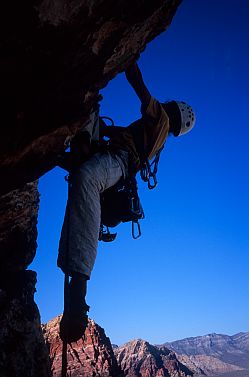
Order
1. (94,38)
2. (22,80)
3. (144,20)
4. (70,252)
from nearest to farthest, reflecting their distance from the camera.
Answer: (22,80)
(94,38)
(70,252)
(144,20)

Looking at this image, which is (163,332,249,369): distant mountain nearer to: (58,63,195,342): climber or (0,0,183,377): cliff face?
(58,63,195,342): climber

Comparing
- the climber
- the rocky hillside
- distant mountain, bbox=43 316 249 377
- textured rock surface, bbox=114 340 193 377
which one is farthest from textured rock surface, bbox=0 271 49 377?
the rocky hillside

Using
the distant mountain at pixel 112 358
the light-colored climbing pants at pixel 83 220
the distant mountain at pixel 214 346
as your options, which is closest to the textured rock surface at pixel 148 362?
the distant mountain at pixel 112 358

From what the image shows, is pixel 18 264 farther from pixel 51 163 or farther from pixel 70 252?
pixel 70 252

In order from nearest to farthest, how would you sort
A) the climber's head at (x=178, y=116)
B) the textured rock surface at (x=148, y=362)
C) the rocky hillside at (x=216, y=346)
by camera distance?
the climber's head at (x=178, y=116), the textured rock surface at (x=148, y=362), the rocky hillside at (x=216, y=346)

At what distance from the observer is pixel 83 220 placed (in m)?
3.00

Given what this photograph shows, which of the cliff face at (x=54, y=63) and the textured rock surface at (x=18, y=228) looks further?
the textured rock surface at (x=18, y=228)

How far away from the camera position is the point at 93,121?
13.0ft

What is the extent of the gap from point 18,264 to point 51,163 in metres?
2.25

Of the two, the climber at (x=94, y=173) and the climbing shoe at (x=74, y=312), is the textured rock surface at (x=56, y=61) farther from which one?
the climbing shoe at (x=74, y=312)

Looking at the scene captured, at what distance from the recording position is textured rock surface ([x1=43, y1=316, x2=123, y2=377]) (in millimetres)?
16438

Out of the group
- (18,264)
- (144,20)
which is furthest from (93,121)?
(18,264)

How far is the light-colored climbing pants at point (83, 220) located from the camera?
278 centimetres

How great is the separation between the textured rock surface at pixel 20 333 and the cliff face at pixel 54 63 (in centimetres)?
13
